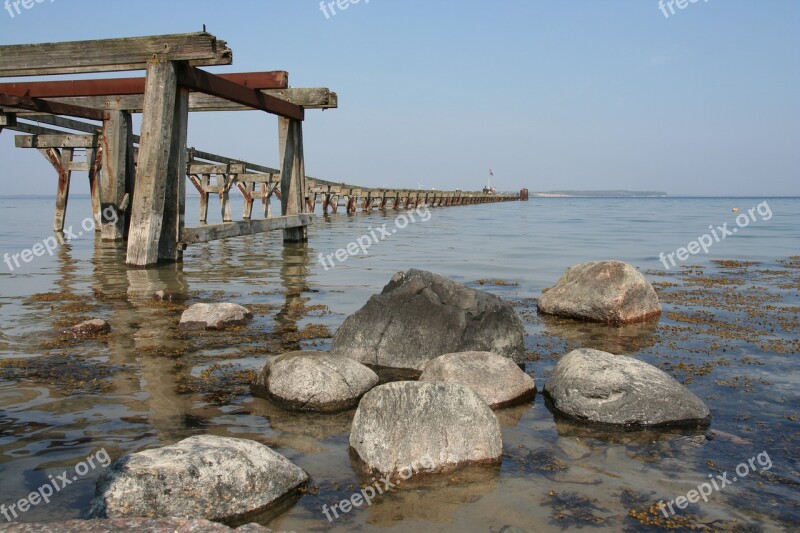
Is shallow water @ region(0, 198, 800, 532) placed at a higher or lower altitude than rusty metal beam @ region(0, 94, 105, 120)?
lower

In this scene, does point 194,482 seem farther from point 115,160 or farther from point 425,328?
point 115,160

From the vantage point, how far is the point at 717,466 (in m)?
4.09

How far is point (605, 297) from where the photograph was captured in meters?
8.45

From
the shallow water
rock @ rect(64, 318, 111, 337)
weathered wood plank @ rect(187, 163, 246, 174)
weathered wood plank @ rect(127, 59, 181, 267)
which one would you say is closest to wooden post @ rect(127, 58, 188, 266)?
weathered wood plank @ rect(127, 59, 181, 267)

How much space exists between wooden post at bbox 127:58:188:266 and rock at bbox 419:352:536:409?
20.3ft

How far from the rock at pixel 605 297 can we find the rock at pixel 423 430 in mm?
4599

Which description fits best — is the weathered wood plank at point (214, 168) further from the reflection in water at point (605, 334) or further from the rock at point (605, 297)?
the reflection in water at point (605, 334)

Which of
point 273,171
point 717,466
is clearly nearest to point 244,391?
point 717,466

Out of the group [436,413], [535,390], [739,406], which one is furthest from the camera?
[535,390]

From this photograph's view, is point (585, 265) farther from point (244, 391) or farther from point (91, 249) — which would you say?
point (91, 249)

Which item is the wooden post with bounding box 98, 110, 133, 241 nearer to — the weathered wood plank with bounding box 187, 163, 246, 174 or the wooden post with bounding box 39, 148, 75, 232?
the wooden post with bounding box 39, 148, 75, 232

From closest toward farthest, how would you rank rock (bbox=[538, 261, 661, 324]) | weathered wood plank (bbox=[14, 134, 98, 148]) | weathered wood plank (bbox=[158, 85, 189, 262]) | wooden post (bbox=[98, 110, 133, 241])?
rock (bbox=[538, 261, 661, 324]) → weathered wood plank (bbox=[158, 85, 189, 262]) → wooden post (bbox=[98, 110, 133, 241]) → weathered wood plank (bbox=[14, 134, 98, 148])

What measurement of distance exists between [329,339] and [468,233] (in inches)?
710

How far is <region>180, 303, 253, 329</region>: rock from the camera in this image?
7.43 meters
